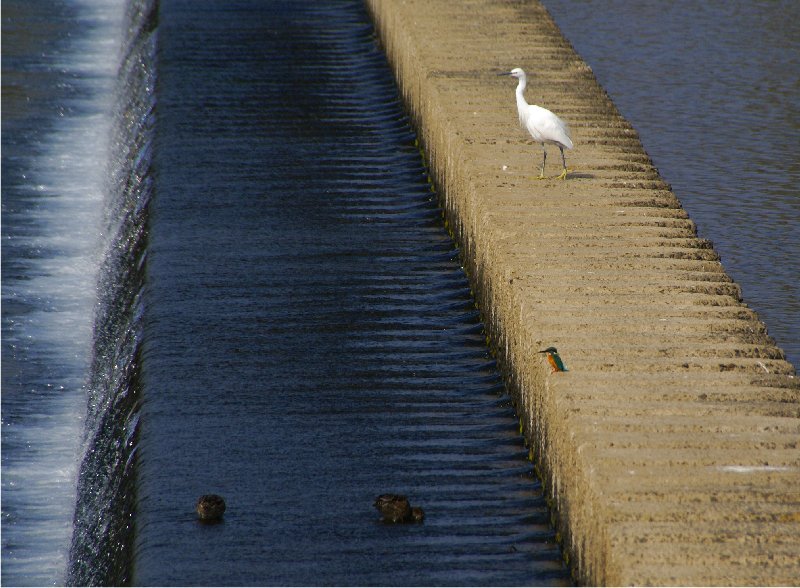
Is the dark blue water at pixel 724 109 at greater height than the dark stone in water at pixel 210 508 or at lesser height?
lesser

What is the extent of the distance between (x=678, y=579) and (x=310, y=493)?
2.63m

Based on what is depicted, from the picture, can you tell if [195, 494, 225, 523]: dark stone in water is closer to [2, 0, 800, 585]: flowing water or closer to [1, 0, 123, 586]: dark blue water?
[2, 0, 800, 585]: flowing water

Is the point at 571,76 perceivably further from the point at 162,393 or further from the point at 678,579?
the point at 678,579

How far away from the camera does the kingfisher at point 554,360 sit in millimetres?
7117

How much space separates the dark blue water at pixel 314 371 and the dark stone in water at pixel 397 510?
87 millimetres

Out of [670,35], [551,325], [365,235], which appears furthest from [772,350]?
[670,35]

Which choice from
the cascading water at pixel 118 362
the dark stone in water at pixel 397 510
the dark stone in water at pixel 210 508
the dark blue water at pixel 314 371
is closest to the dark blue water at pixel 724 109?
the dark blue water at pixel 314 371

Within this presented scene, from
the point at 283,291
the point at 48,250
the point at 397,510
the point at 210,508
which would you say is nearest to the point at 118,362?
the point at 283,291

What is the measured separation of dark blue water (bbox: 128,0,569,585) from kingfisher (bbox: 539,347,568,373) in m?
0.76

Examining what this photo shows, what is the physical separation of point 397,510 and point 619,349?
1329mm

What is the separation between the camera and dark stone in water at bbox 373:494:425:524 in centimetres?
725

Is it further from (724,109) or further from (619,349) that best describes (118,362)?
(724,109)

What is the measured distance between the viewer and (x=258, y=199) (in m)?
11.9

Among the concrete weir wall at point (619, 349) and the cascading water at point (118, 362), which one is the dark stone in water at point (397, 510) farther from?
the cascading water at point (118, 362)
